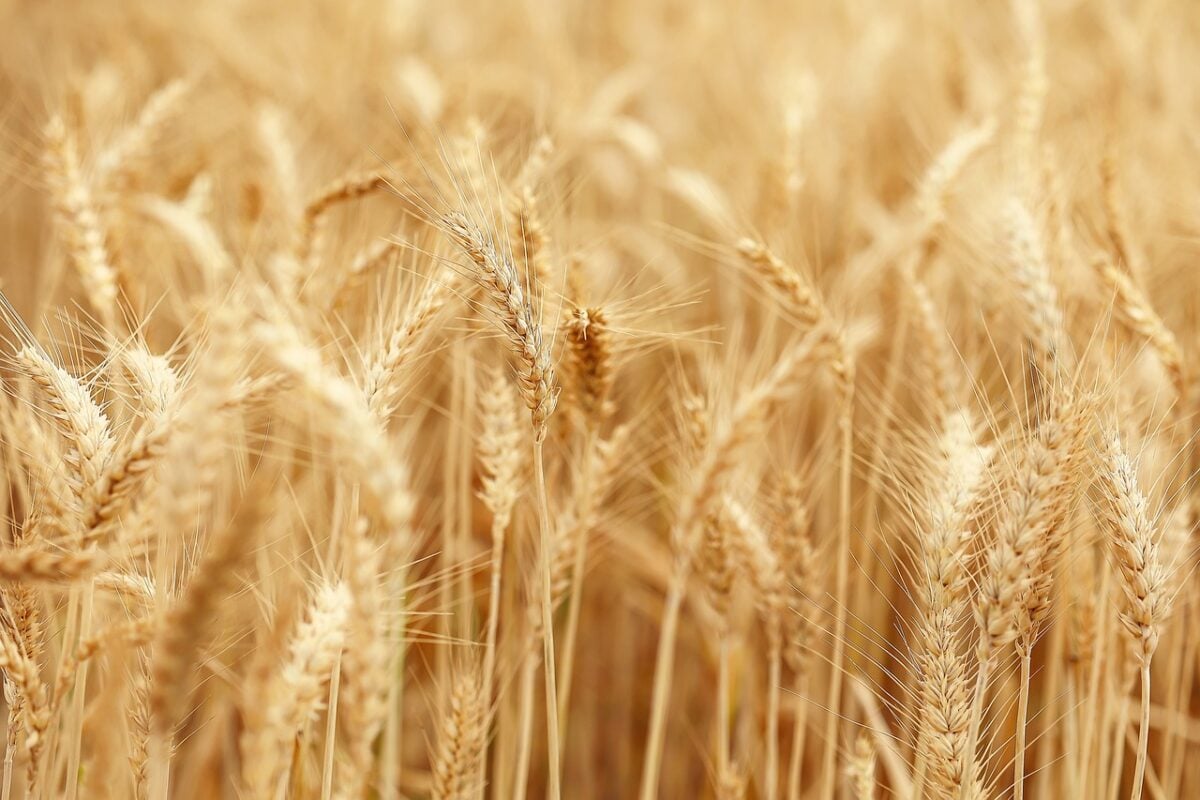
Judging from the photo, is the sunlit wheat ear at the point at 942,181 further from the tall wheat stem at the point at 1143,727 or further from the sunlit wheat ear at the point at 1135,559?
the tall wheat stem at the point at 1143,727

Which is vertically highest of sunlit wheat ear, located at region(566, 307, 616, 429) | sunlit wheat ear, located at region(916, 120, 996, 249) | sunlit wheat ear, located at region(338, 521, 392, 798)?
sunlit wheat ear, located at region(916, 120, 996, 249)

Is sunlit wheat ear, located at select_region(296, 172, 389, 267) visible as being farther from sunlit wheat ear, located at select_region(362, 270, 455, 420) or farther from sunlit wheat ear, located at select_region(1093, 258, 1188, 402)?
sunlit wheat ear, located at select_region(1093, 258, 1188, 402)

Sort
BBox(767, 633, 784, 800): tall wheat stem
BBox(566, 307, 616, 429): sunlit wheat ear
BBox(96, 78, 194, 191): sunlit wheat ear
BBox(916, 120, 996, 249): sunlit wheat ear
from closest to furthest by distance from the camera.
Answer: BBox(566, 307, 616, 429): sunlit wheat ear < BBox(767, 633, 784, 800): tall wheat stem < BBox(916, 120, 996, 249): sunlit wheat ear < BBox(96, 78, 194, 191): sunlit wheat ear

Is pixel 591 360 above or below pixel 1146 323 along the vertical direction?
below

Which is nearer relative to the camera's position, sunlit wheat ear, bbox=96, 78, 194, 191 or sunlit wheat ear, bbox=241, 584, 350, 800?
sunlit wheat ear, bbox=241, 584, 350, 800

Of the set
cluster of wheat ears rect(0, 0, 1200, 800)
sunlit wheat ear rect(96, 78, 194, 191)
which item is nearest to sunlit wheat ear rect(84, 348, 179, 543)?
cluster of wheat ears rect(0, 0, 1200, 800)

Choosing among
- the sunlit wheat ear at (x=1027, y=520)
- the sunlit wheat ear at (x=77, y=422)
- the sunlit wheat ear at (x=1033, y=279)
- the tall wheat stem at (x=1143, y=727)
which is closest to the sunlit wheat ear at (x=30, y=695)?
the sunlit wheat ear at (x=77, y=422)

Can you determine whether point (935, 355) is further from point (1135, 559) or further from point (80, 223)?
point (80, 223)

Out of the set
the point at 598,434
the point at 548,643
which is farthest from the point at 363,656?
the point at 598,434

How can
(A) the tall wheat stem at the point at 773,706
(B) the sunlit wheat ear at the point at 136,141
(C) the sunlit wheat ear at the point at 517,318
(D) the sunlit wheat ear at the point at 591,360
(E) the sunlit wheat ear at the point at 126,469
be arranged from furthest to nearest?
(B) the sunlit wheat ear at the point at 136,141 < (A) the tall wheat stem at the point at 773,706 < (D) the sunlit wheat ear at the point at 591,360 < (C) the sunlit wheat ear at the point at 517,318 < (E) the sunlit wheat ear at the point at 126,469
